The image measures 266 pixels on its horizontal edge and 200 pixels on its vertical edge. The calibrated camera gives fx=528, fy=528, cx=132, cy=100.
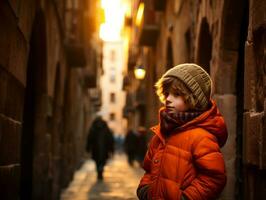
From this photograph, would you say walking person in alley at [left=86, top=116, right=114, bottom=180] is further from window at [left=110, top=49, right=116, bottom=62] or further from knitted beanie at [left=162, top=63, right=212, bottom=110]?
window at [left=110, top=49, right=116, bottom=62]

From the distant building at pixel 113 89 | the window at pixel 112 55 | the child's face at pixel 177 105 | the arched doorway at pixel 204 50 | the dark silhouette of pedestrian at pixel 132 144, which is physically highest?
the window at pixel 112 55

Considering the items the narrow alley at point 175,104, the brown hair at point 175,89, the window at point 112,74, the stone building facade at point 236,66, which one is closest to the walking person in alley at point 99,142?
the narrow alley at point 175,104

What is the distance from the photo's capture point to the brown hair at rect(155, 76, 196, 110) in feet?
10.0

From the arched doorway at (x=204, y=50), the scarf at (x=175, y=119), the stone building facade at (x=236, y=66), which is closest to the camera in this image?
the scarf at (x=175, y=119)

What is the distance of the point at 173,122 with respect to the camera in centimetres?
303

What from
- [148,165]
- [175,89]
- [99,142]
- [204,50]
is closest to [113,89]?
[99,142]

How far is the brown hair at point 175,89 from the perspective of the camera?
3.06m

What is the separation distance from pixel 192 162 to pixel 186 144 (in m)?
0.10

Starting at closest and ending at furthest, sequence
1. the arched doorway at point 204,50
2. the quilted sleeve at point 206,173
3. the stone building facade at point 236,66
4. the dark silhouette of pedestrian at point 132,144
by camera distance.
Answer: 1. the quilted sleeve at point 206,173
2. the stone building facade at point 236,66
3. the arched doorway at point 204,50
4. the dark silhouette of pedestrian at point 132,144

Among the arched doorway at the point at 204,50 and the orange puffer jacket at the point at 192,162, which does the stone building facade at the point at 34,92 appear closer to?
the orange puffer jacket at the point at 192,162

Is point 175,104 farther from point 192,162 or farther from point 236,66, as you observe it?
point 236,66

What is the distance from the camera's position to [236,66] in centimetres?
593

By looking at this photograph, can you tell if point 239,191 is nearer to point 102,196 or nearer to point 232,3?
point 232,3

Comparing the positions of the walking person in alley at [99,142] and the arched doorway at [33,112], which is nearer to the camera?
the arched doorway at [33,112]
